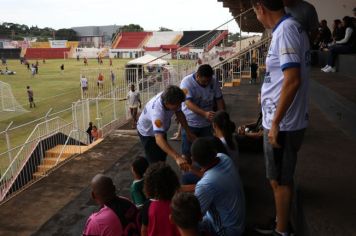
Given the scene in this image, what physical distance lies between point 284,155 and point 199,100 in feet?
8.09

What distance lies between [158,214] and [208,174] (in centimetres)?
47

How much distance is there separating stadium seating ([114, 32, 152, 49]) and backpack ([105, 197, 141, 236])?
81.9m

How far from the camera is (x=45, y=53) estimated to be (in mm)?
78312

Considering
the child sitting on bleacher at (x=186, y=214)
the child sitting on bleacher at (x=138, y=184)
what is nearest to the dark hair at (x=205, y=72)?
the child sitting on bleacher at (x=138, y=184)

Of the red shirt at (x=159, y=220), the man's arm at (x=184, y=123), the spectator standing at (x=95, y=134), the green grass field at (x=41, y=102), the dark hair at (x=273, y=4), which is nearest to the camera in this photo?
the dark hair at (x=273, y=4)

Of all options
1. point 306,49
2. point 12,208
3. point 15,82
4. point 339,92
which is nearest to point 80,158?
point 12,208

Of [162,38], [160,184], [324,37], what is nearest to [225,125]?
[160,184]

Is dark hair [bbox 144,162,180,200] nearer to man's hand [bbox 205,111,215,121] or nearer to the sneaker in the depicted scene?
the sneaker

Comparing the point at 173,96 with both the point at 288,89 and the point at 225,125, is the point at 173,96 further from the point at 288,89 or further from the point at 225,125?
the point at 288,89

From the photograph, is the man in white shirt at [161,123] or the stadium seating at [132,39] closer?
the man in white shirt at [161,123]

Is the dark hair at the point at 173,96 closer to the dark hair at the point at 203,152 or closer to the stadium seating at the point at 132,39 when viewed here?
the dark hair at the point at 203,152

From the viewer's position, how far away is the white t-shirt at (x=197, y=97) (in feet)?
16.3

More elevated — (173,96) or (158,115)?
(173,96)

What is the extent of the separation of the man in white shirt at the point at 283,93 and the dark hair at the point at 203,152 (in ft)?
1.38
